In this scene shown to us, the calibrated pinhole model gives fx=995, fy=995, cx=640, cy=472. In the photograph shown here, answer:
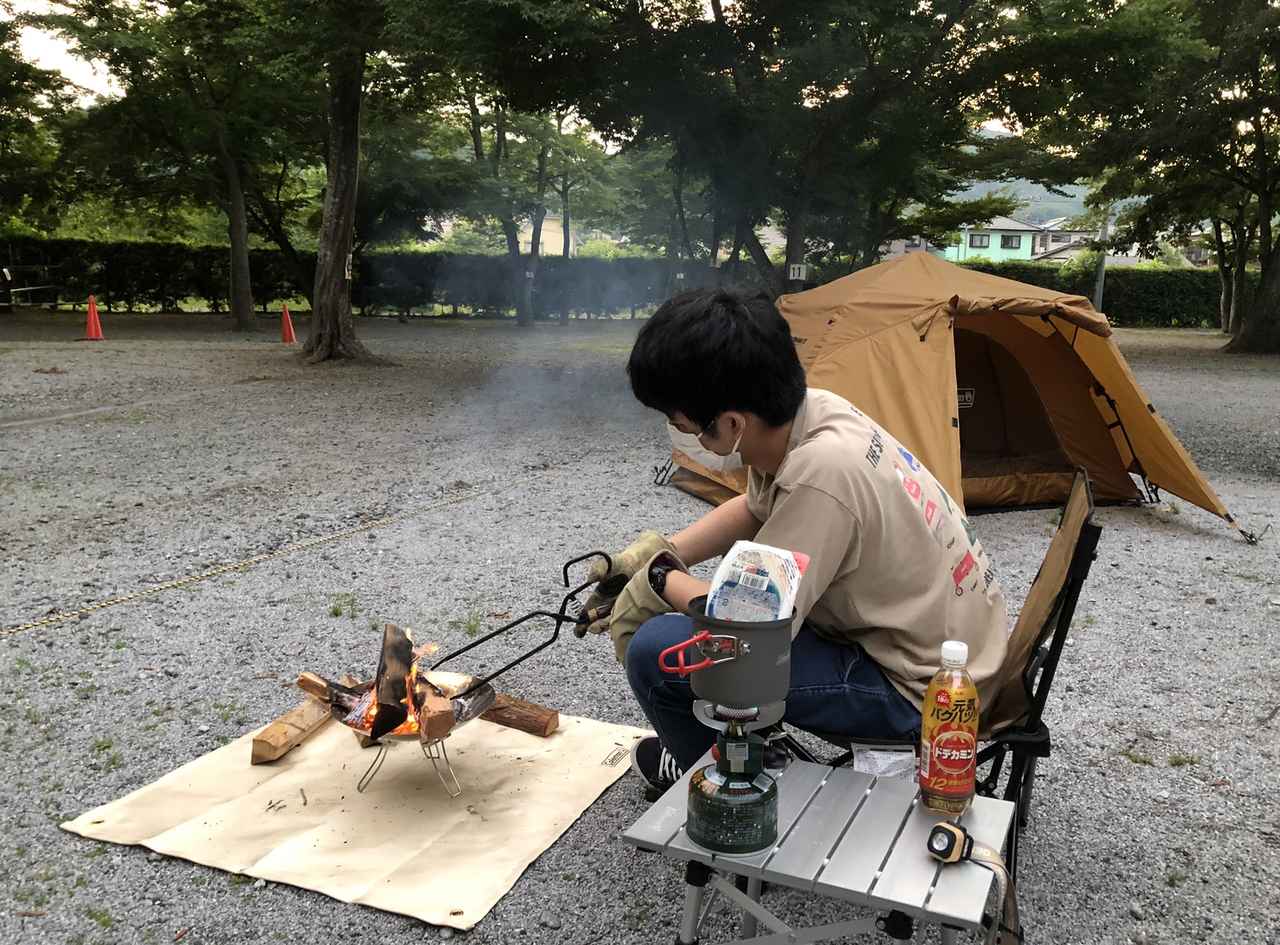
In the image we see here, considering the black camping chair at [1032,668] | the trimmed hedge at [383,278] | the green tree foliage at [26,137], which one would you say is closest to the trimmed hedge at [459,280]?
the trimmed hedge at [383,278]

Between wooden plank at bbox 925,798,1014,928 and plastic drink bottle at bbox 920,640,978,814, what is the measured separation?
0.14 ft

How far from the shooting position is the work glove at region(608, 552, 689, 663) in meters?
1.91

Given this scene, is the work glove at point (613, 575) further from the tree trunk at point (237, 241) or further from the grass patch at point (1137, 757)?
the tree trunk at point (237, 241)

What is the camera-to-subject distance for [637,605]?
6.38ft

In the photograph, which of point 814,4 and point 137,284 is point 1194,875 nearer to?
point 814,4

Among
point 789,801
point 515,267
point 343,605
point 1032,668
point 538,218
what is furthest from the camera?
point 515,267

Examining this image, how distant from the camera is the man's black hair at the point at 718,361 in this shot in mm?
1705

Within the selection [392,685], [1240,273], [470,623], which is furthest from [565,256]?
[392,685]

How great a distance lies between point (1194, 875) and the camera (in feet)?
7.24

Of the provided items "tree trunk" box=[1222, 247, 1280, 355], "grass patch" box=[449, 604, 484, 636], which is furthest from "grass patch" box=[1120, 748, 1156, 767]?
"tree trunk" box=[1222, 247, 1280, 355]

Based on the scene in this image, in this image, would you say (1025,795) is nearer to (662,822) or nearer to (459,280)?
(662,822)

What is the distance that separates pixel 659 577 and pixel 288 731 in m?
1.36

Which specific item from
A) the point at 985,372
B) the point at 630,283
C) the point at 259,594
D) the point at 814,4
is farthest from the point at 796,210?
the point at 630,283

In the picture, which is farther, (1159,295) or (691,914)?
(1159,295)
